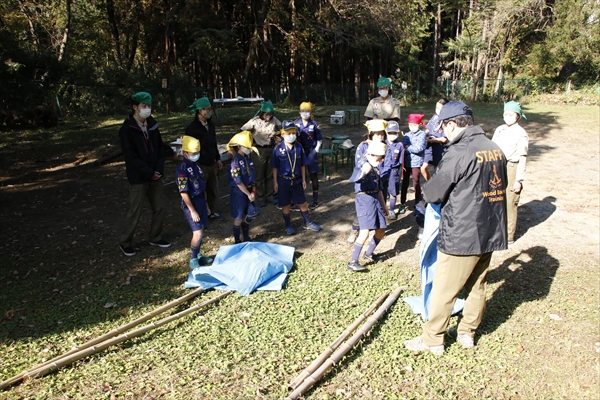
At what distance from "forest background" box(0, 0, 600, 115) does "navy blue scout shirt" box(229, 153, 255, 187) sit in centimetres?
1483

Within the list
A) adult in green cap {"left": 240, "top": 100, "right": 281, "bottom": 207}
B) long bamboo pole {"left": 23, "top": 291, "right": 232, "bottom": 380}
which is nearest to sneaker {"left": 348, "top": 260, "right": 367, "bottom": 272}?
long bamboo pole {"left": 23, "top": 291, "right": 232, "bottom": 380}

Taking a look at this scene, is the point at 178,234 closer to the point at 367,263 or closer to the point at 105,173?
the point at 367,263

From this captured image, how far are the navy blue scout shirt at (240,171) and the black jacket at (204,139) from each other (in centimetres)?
114

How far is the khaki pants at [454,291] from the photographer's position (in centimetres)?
382

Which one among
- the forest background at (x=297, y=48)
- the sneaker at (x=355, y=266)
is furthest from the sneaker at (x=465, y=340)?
the forest background at (x=297, y=48)

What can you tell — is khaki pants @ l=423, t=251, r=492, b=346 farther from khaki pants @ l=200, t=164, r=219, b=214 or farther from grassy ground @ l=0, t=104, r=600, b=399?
khaki pants @ l=200, t=164, r=219, b=214

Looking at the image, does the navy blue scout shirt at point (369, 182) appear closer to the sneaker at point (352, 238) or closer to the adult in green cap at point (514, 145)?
the sneaker at point (352, 238)

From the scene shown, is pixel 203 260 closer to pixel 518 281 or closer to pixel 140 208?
pixel 140 208

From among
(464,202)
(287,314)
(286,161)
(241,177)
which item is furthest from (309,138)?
(464,202)

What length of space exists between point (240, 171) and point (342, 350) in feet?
9.70

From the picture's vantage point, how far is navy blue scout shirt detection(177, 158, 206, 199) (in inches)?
218

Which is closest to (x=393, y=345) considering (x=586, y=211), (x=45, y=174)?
(x=586, y=211)

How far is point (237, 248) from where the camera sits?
18.9 ft

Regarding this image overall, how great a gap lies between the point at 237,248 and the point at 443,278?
2789mm
